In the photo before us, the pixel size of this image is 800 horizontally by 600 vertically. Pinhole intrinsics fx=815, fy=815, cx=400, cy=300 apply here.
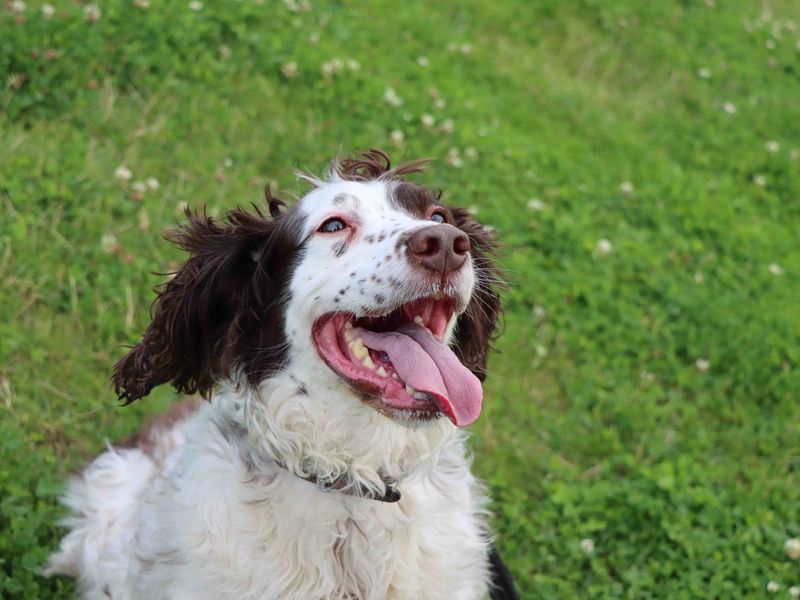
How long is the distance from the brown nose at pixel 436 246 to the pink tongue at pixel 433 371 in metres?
0.28

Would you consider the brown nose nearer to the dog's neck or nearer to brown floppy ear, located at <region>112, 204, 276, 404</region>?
the dog's neck

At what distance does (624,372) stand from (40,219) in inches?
154

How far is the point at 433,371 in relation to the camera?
2.70m


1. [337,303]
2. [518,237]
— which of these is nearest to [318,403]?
[337,303]

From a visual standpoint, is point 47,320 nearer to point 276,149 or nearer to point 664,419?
point 276,149

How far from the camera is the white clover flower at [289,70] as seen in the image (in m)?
6.91

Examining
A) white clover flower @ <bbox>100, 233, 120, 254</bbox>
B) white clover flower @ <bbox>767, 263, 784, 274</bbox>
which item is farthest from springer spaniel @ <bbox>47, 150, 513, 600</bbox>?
white clover flower @ <bbox>767, 263, 784, 274</bbox>

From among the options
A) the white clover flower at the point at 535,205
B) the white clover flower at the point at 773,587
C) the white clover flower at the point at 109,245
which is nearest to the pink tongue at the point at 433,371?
the white clover flower at the point at 773,587

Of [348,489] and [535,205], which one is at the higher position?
[348,489]

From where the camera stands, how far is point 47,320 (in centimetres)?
466

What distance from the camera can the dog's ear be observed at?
10.0 ft

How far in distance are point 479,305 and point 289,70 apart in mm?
4249

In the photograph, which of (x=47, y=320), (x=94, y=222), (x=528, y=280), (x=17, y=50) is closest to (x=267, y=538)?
(x=47, y=320)

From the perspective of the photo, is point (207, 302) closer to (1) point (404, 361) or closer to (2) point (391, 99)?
(1) point (404, 361)
